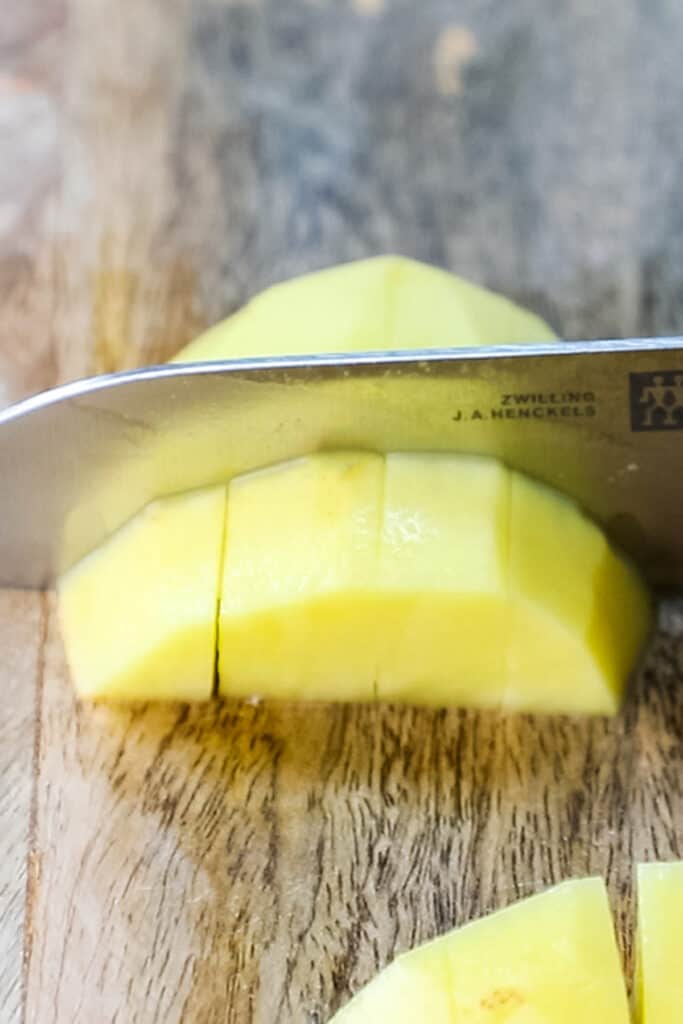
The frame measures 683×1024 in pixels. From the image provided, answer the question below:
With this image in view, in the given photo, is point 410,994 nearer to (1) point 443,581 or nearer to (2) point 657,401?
(1) point 443,581

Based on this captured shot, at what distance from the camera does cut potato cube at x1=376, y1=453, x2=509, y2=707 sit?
118cm

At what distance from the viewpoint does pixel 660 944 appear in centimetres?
101

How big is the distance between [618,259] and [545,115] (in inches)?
11.7

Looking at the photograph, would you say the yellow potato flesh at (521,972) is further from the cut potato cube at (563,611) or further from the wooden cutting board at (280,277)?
the cut potato cube at (563,611)

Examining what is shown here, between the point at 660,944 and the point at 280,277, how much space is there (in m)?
0.95

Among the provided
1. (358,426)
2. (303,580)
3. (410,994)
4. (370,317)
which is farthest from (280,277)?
(410,994)

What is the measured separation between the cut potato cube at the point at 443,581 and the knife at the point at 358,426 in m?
0.04

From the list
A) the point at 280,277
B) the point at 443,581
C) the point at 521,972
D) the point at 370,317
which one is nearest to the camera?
the point at 521,972

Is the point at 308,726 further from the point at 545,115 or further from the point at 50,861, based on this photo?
the point at 545,115

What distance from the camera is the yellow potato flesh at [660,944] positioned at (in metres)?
0.99

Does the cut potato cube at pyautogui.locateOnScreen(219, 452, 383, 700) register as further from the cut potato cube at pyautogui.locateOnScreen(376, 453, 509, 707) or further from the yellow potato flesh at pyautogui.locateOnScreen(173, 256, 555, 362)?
the yellow potato flesh at pyautogui.locateOnScreen(173, 256, 555, 362)

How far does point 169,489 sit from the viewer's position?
129 centimetres

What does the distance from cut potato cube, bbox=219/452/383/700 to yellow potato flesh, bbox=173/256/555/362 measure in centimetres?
16

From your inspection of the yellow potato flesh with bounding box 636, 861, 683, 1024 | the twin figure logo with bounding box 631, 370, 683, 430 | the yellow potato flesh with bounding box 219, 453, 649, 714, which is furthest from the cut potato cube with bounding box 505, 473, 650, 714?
the yellow potato flesh with bounding box 636, 861, 683, 1024
